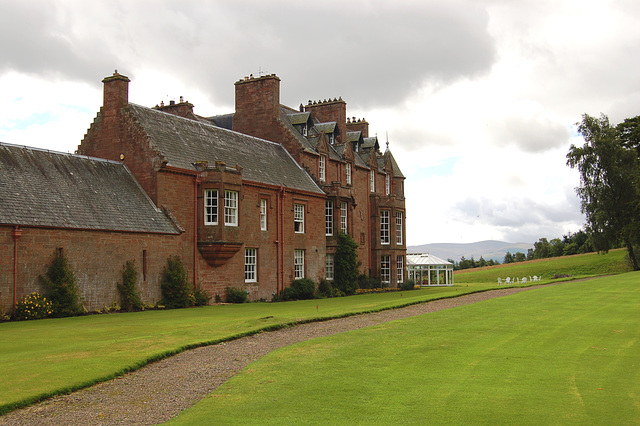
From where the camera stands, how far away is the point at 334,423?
323 inches

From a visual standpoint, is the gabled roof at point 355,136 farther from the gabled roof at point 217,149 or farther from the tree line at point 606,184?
the tree line at point 606,184

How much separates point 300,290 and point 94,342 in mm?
22998

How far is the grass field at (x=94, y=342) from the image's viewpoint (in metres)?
10.7

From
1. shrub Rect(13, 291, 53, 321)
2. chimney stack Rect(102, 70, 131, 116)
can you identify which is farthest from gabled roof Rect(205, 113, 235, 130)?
shrub Rect(13, 291, 53, 321)

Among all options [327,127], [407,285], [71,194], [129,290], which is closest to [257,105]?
[327,127]

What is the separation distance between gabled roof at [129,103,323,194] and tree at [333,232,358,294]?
16.3 feet

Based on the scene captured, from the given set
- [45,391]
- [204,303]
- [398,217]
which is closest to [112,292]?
[204,303]

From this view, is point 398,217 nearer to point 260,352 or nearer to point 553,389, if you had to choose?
point 260,352

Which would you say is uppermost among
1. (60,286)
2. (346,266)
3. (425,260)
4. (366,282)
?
(425,260)

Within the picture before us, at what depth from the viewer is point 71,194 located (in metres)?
25.1

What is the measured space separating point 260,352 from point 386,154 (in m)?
42.5

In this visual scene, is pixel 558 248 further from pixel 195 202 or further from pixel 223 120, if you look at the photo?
pixel 195 202

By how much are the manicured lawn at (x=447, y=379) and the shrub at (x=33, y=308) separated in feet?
39.0

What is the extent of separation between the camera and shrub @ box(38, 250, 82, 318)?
22.5m
